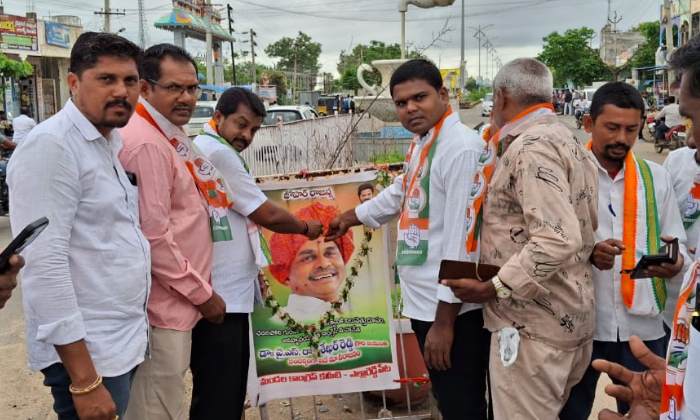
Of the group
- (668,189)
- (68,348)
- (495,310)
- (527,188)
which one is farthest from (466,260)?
(68,348)

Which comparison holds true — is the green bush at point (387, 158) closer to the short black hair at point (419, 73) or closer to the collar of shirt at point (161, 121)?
the short black hair at point (419, 73)

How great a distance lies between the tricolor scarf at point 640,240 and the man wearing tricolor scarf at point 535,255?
0.34 m

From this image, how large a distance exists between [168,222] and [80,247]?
45 centimetres

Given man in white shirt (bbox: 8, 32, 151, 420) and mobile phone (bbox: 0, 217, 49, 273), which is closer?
mobile phone (bbox: 0, 217, 49, 273)

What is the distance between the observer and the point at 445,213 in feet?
8.48

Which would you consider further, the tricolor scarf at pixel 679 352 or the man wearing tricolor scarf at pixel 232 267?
the man wearing tricolor scarf at pixel 232 267

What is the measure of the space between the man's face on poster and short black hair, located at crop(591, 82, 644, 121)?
1.60 m

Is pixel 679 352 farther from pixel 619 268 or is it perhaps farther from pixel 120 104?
pixel 120 104

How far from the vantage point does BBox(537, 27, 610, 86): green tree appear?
192 ft

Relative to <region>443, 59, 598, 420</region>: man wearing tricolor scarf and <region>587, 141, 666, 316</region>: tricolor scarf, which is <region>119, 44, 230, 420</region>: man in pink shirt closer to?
<region>443, 59, 598, 420</region>: man wearing tricolor scarf

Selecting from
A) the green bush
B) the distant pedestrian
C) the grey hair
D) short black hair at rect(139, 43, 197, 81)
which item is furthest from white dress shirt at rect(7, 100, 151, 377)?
the distant pedestrian

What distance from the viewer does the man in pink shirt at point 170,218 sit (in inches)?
96.0

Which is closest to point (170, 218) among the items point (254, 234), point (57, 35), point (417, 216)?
point (254, 234)

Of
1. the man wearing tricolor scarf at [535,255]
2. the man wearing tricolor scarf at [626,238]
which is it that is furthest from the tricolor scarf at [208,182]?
the man wearing tricolor scarf at [626,238]
